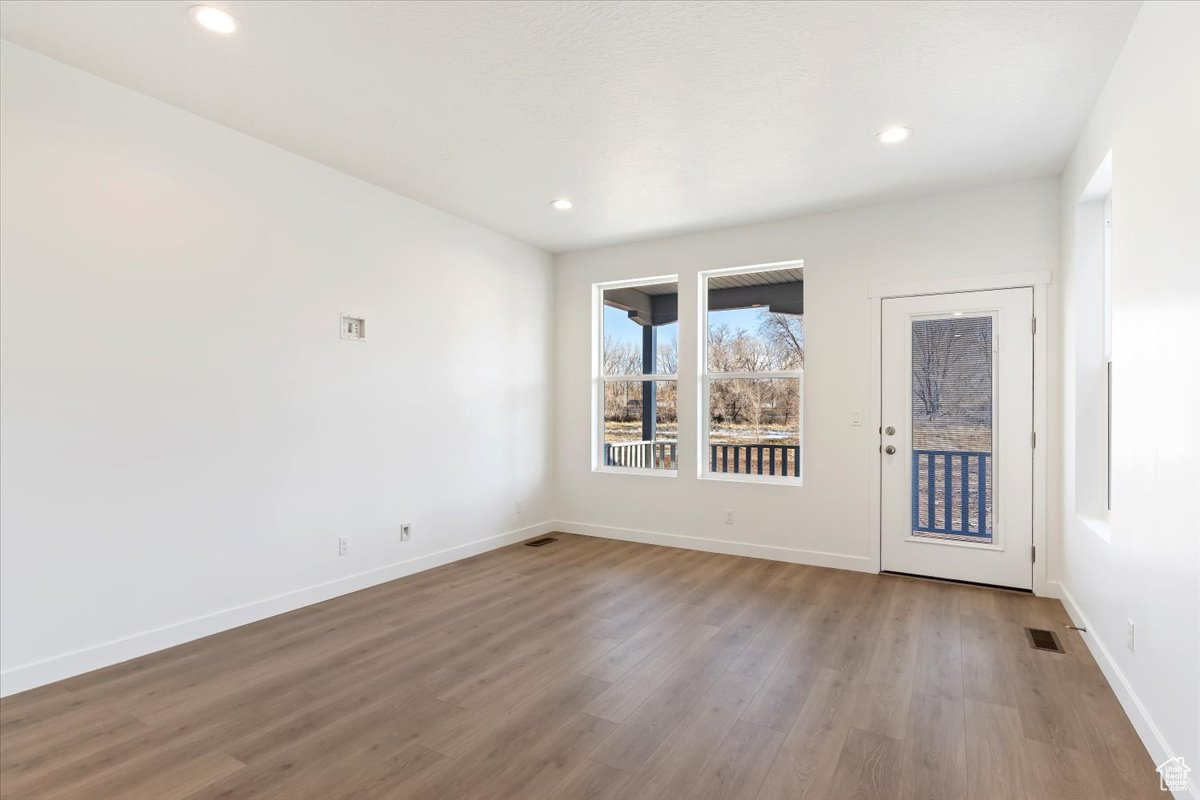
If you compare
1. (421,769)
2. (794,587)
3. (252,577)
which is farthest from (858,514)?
(252,577)

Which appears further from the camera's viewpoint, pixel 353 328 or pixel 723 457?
pixel 723 457

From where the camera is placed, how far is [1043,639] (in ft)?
10.6

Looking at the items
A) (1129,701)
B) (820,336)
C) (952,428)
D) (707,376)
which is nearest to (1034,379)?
(952,428)

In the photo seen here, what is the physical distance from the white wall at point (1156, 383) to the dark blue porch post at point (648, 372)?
11.3 ft

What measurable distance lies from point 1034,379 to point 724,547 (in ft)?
8.42

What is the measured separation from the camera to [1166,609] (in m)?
2.00

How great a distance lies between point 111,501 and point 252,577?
0.86 meters

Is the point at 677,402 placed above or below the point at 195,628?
above

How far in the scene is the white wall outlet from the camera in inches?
158

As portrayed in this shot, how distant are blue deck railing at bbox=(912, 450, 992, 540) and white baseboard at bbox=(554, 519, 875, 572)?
22.0 inches

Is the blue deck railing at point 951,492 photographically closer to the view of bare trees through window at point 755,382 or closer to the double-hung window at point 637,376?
the view of bare trees through window at point 755,382

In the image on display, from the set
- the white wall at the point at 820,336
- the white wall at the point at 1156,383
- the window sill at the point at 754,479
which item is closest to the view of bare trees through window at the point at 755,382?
the white wall at the point at 820,336
